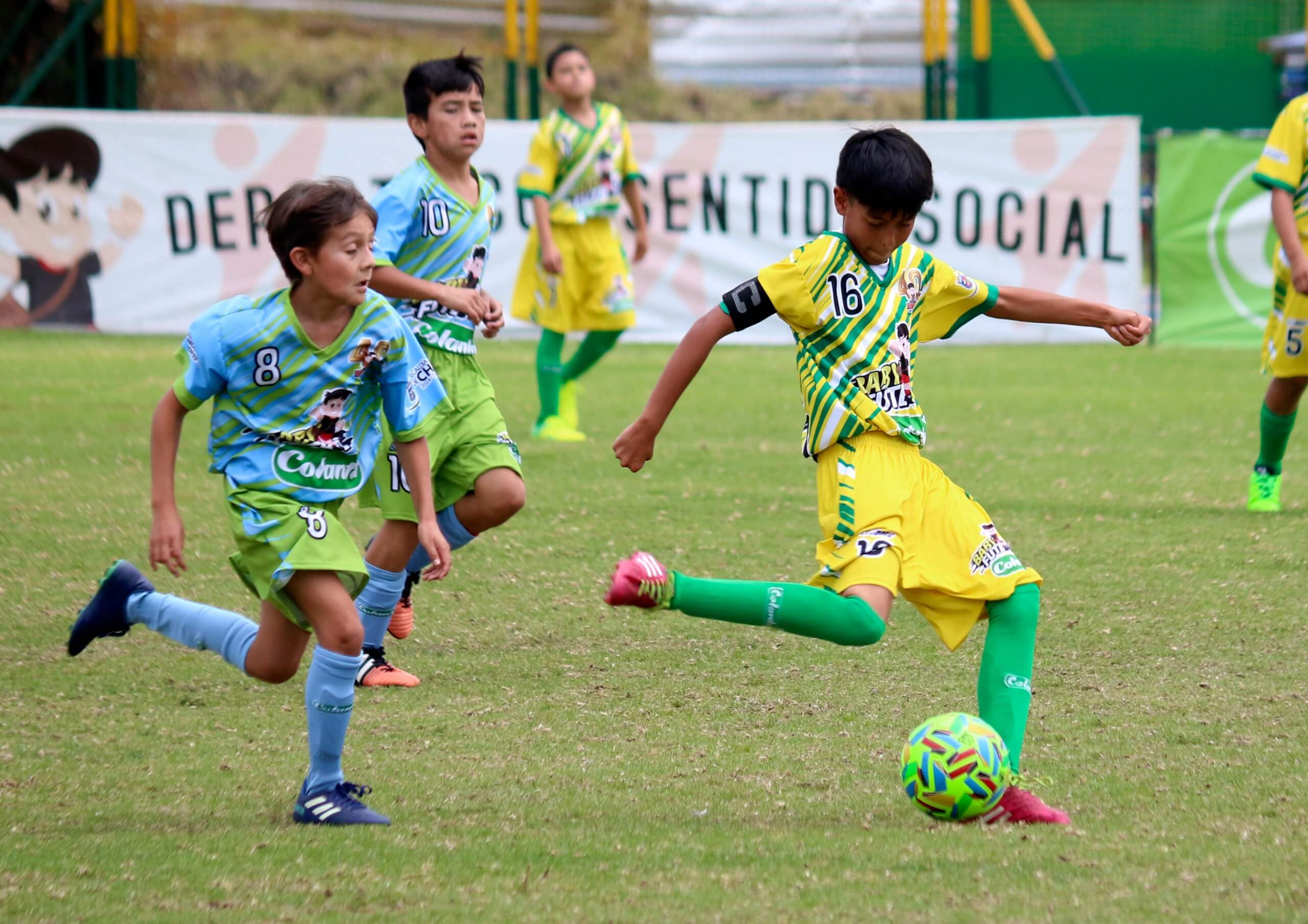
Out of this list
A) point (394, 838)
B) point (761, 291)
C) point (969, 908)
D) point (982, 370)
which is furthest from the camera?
point (982, 370)

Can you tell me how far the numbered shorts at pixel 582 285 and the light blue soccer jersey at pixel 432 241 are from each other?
407 cm

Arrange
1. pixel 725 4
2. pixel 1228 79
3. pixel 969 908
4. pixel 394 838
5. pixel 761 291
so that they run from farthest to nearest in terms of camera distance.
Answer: pixel 725 4, pixel 1228 79, pixel 761 291, pixel 394 838, pixel 969 908

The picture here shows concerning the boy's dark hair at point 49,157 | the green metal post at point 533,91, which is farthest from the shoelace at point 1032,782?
the green metal post at point 533,91

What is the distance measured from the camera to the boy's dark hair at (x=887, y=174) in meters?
3.71

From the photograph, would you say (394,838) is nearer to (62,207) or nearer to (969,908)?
(969,908)

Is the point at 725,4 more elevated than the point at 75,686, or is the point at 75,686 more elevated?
the point at 725,4

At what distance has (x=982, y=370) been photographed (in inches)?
515

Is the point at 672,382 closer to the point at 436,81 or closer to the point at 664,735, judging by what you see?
the point at 664,735

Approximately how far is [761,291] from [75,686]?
7.80 feet

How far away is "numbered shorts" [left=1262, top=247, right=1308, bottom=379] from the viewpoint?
704 cm

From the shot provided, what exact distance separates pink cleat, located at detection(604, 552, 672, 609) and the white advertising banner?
437 inches

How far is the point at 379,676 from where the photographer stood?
484 cm

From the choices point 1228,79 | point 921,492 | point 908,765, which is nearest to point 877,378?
point 921,492

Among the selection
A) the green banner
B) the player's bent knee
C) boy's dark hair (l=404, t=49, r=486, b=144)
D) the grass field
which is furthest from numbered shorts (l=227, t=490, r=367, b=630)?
the green banner
